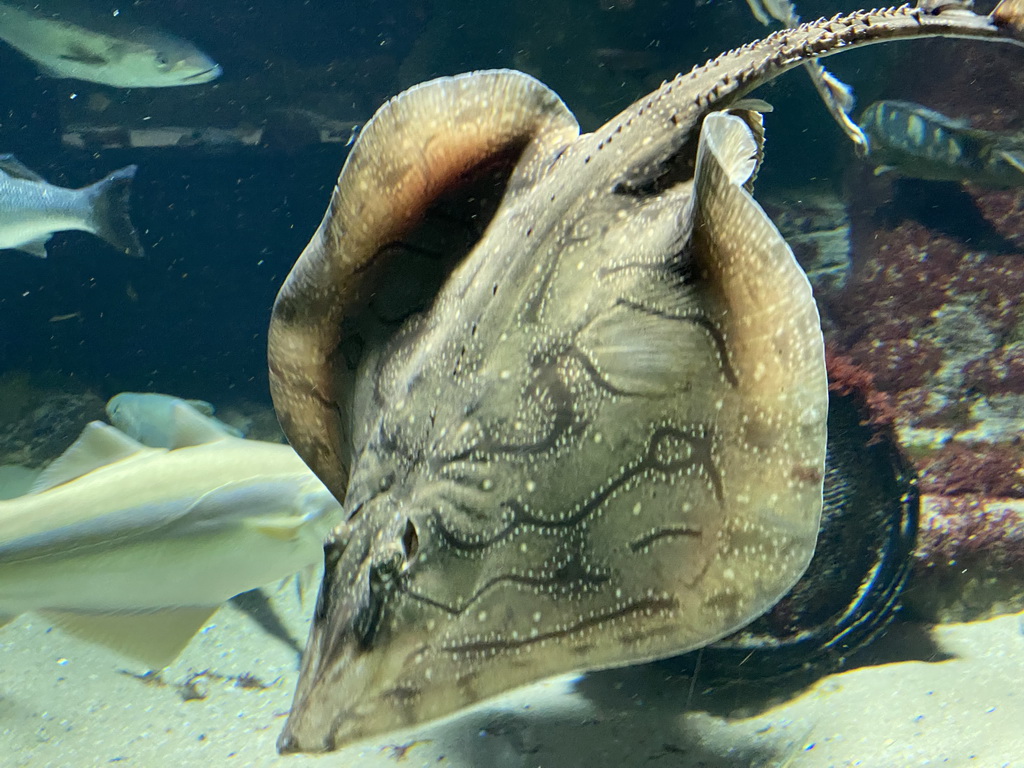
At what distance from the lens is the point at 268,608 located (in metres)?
5.45

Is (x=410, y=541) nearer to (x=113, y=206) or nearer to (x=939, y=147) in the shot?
(x=939, y=147)

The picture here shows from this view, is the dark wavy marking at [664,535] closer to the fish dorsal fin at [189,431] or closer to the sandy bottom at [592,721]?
the sandy bottom at [592,721]

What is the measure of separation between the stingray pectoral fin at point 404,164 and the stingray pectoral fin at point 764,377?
2.78 ft

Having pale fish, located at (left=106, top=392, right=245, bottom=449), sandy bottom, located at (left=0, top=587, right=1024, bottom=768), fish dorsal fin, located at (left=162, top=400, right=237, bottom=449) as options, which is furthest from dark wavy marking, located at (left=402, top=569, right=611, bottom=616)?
pale fish, located at (left=106, top=392, right=245, bottom=449)

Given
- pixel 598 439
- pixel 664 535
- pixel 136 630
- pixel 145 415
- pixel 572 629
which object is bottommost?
pixel 145 415

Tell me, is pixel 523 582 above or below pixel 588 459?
below

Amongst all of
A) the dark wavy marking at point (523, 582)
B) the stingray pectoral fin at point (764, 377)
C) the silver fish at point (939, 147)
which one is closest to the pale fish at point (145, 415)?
the dark wavy marking at point (523, 582)

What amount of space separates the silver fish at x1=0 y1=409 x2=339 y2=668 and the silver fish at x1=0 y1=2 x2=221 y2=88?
20.7ft

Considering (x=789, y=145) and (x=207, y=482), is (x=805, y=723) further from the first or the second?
(x=789, y=145)

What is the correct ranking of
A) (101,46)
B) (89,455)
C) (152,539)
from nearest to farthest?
(152,539)
(89,455)
(101,46)

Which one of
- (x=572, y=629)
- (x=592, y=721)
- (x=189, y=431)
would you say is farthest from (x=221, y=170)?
(x=572, y=629)

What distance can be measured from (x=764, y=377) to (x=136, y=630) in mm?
3470

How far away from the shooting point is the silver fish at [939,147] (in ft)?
20.8

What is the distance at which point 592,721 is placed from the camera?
3160 mm
